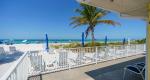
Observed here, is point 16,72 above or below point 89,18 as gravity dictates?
below

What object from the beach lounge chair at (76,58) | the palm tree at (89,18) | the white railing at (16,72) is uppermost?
the palm tree at (89,18)

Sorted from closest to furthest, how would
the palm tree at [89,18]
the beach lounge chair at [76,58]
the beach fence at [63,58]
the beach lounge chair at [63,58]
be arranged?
1. the beach fence at [63,58]
2. the beach lounge chair at [63,58]
3. the beach lounge chair at [76,58]
4. the palm tree at [89,18]

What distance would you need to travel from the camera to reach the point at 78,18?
1631 centimetres

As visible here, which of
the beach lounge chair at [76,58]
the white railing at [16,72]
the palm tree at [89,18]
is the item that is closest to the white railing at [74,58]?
the beach lounge chair at [76,58]

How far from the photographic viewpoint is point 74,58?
8188 millimetres

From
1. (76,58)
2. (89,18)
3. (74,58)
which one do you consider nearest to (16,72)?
(74,58)

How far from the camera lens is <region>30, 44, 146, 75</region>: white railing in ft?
23.3

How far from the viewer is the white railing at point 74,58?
7094mm

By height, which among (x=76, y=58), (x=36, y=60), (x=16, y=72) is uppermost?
(x=16, y=72)

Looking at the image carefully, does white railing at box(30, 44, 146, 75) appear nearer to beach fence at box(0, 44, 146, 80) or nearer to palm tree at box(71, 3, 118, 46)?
beach fence at box(0, 44, 146, 80)

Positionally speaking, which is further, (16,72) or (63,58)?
(63,58)

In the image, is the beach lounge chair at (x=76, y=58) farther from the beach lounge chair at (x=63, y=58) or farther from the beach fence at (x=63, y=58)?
the beach lounge chair at (x=63, y=58)

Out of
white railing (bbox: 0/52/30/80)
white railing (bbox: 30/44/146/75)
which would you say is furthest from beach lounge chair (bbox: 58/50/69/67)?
white railing (bbox: 0/52/30/80)

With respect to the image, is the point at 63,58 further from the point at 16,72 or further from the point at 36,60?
the point at 16,72
